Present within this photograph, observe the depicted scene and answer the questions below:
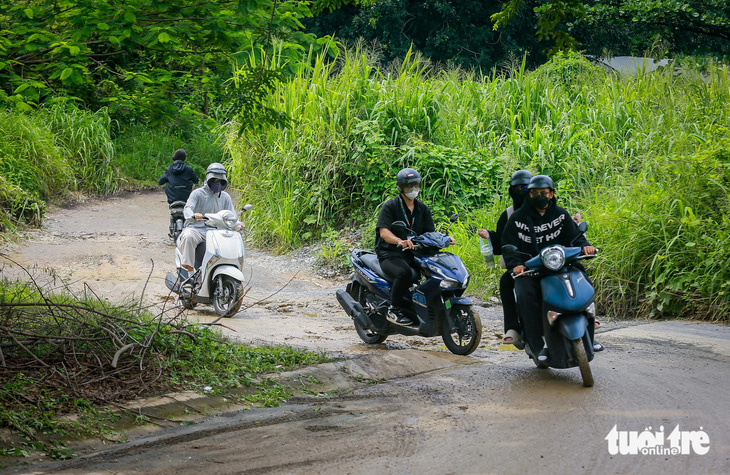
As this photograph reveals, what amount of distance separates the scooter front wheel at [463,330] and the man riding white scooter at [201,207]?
4222mm

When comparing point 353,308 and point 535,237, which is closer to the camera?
point 535,237

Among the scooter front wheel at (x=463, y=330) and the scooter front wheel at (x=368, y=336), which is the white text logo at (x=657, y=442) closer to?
the scooter front wheel at (x=463, y=330)

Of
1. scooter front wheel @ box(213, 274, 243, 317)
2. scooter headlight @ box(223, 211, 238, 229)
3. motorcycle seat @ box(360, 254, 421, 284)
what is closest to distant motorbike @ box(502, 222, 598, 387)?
motorcycle seat @ box(360, 254, 421, 284)

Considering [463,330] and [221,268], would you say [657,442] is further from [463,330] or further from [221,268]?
[221,268]

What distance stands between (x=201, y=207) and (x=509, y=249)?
543cm

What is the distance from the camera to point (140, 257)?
14570 millimetres

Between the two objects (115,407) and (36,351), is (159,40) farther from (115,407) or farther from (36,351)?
(115,407)

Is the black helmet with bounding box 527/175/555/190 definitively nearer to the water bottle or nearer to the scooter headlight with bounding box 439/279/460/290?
the water bottle

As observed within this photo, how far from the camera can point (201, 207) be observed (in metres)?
11.2

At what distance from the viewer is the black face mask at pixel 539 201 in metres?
7.06

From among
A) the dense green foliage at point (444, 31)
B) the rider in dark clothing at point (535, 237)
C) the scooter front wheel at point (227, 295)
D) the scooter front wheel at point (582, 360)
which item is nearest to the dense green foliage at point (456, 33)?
the dense green foliage at point (444, 31)

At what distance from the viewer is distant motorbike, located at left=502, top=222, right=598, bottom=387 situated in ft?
21.5

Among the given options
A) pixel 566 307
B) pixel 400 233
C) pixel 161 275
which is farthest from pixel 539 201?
pixel 161 275

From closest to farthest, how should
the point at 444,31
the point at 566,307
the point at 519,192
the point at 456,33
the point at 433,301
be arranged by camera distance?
the point at 566,307 → the point at 519,192 → the point at 433,301 → the point at 444,31 → the point at 456,33
